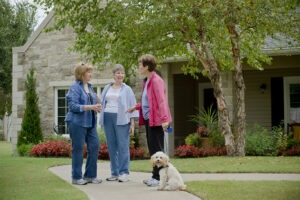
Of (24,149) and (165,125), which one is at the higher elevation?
(165,125)

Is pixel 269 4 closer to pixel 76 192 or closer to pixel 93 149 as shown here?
pixel 93 149

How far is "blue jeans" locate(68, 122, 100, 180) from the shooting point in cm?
714

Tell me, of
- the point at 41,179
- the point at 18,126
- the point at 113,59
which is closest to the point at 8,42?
the point at 18,126

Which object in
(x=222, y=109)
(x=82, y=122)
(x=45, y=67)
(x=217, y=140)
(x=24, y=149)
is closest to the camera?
(x=82, y=122)

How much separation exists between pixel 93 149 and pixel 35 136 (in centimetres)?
924

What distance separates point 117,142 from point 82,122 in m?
0.67

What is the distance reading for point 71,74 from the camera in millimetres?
16156

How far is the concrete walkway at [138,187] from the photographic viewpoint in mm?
6004

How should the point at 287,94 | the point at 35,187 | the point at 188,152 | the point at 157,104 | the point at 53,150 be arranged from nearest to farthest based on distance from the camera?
the point at 157,104 < the point at 35,187 < the point at 188,152 < the point at 53,150 < the point at 287,94

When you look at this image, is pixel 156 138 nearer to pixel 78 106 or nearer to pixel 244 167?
pixel 78 106

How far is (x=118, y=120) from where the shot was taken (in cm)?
741

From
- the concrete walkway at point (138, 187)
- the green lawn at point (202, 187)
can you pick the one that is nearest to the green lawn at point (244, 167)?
the green lawn at point (202, 187)

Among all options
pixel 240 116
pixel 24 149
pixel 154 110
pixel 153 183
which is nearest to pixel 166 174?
pixel 153 183

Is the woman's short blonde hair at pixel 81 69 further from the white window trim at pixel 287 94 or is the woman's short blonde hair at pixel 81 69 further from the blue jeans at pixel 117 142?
the white window trim at pixel 287 94
